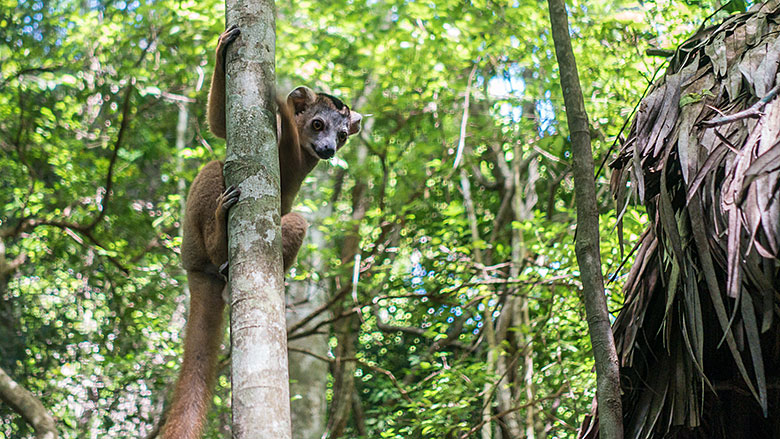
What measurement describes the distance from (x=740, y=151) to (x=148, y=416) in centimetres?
780

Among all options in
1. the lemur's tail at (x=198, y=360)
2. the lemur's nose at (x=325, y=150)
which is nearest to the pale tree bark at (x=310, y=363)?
the lemur's nose at (x=325, y=150)

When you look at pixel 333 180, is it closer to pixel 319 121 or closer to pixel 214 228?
pixel 319 121

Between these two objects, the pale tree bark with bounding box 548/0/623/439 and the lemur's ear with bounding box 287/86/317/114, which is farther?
the lemur's ear with bounding box 287/86/317/114

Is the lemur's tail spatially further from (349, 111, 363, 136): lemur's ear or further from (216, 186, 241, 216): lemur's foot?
(349, 111, 363, 136): lemur's ear

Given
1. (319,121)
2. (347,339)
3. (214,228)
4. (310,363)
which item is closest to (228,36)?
(214,228)

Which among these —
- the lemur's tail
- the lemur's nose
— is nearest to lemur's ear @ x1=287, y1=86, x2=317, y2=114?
the lemur's nose

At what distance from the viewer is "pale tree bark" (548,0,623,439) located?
326 centimetres

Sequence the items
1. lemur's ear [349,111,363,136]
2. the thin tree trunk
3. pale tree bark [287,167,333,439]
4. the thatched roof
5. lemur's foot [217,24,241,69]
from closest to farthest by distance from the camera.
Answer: the thatched roof → lemur's foot [217,24,241,69] → lemur's ear [349,111,363,136] → pale tree bark [287,167,333,439] → the thin tree trunk

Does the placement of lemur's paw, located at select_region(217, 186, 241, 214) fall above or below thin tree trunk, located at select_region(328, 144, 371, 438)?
below

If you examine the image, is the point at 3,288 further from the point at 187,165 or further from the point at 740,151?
the point at 740,151

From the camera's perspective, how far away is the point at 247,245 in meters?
2.74

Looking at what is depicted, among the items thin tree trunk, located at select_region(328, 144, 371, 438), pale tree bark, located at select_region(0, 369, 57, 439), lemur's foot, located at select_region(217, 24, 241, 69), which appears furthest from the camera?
thin tree trunk, located at select_region(328, 144, 371, 438)

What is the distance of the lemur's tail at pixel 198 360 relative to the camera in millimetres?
3705

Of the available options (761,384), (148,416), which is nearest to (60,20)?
(148,416)
